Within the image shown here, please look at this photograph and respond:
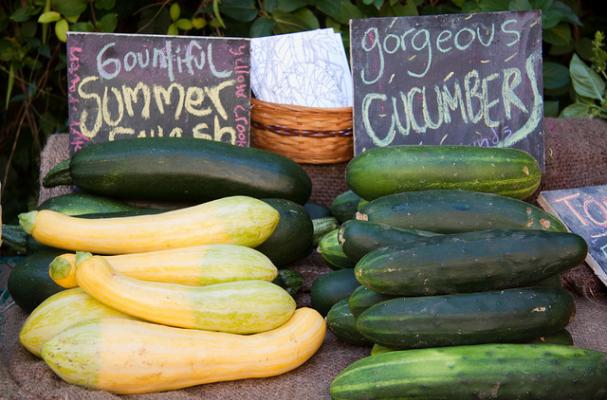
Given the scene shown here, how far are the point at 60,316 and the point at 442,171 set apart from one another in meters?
1.19

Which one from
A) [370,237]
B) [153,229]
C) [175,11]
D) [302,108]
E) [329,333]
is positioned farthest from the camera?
[175,11]

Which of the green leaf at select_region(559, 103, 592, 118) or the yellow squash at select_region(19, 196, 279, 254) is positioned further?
the green leaf at select_region(559, 103, 592, 118)

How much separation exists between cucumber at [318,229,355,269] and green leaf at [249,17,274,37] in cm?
120

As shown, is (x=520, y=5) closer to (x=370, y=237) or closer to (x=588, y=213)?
(x=588, y=213)

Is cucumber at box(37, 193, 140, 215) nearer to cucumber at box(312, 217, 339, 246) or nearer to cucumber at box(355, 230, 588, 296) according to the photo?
cucumber at box(312, 217, 339, 246)

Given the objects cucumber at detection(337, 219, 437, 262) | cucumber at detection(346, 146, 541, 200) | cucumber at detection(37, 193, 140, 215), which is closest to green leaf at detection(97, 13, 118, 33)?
cucumber at detection(37, 193, 140, 215)

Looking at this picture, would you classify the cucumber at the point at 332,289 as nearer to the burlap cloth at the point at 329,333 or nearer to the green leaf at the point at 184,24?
the burlap cloth at the point at 329,333

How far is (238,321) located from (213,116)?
1.10 metres

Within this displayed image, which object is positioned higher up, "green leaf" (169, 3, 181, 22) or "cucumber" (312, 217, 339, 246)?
"green leaf" (169, 3, 181, 22)

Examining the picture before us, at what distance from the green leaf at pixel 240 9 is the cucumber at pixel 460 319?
1.81 meters

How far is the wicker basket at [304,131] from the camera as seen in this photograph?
2.98 metres

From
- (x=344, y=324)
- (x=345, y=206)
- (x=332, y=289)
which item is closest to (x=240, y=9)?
(x=345, y=206)

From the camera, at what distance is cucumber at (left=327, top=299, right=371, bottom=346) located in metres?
2.24

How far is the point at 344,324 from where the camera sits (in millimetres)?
2242
